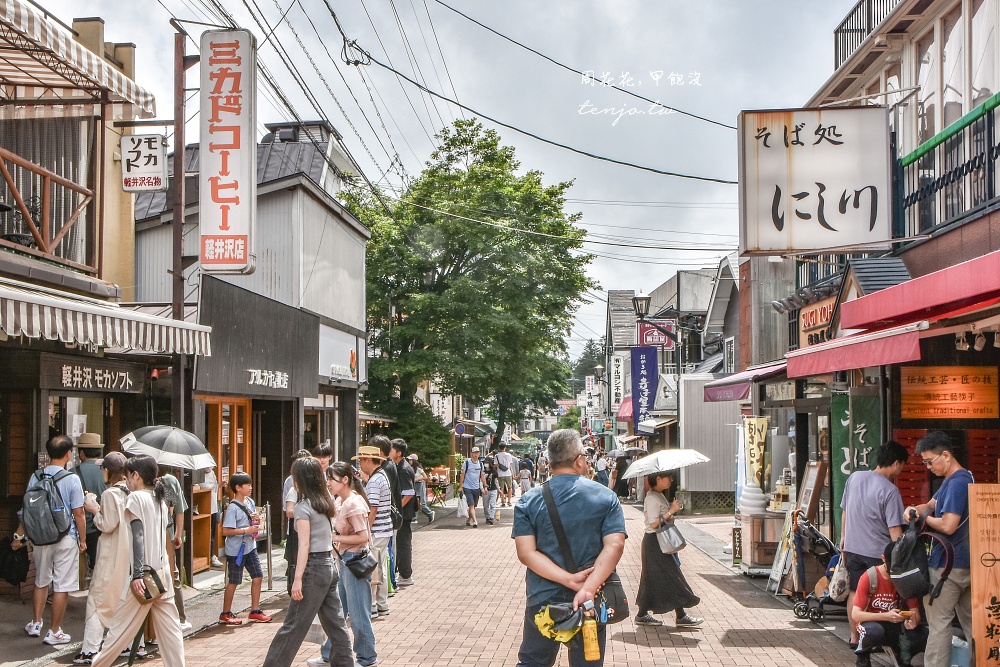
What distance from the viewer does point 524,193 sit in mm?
28766

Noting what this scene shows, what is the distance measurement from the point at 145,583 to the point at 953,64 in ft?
33.6

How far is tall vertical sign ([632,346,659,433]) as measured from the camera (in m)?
32.3

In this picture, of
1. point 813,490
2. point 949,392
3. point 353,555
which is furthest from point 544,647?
point 813,490

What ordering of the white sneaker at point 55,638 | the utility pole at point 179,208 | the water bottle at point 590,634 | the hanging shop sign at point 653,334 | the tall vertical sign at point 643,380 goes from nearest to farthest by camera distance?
the water bottle at point 590,634
the white sneaker at point 55,638
the utility pole at point 179,208
the tall vertical sign at point 643,380
the hanging shop sign at point 653,334

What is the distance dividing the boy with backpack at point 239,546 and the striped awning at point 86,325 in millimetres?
1627

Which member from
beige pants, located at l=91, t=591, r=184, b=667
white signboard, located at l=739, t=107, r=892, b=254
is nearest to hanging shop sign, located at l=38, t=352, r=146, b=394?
beige pants, located at l=91, t=591, r=184, b=667

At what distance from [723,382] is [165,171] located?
376 inches

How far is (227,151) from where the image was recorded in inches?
500

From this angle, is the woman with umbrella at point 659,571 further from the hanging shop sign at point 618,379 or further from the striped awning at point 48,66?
the hanging shop sign at point 618,379

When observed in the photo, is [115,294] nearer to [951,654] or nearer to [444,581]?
[444,581]

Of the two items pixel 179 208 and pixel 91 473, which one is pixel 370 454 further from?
pixel 179 208

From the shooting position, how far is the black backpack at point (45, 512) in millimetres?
9234

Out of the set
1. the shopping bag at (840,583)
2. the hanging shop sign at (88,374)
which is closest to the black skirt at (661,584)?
the shopping bag at (840,583)

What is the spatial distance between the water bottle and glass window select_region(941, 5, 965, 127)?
8.54m
